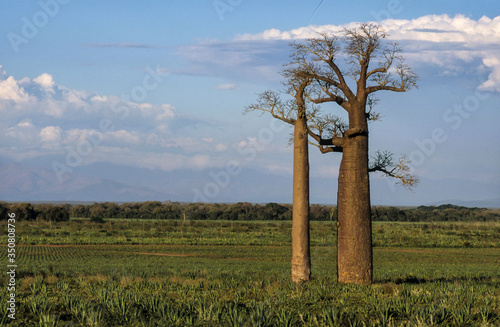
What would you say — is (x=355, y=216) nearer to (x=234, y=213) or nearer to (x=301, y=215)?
(x=301, y=215)

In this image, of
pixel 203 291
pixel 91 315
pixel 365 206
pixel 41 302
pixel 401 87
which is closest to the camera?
pixel 91 315

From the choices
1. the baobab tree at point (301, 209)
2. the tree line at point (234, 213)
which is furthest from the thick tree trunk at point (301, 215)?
the tree line at point (234, 213)

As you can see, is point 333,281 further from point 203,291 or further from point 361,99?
point 361,99

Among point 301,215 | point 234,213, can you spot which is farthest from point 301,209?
point 234,213

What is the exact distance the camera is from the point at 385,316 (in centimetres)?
959

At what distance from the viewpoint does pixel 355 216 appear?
14.5m

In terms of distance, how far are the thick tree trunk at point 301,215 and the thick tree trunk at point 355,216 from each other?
34.0 inches

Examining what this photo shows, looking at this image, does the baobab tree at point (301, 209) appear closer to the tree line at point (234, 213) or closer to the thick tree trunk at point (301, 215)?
the thick tree trunk at point (301, 215)

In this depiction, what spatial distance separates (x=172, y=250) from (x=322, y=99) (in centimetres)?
2815

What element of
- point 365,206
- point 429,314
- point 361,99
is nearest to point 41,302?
point 429,314

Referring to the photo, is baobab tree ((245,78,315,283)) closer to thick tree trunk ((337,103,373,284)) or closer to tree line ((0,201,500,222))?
thick tree trunk ((337,103,373,284))

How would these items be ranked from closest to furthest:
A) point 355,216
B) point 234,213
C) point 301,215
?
point 355,216 → point 301,215 → point 234,213

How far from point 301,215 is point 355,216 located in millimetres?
1353

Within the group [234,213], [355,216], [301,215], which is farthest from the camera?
[234,213]
